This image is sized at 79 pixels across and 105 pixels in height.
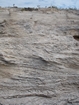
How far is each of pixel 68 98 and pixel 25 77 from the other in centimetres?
117

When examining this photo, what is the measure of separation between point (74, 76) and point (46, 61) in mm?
812

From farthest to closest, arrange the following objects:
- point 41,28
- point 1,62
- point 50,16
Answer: point 50,16 < point 41,28 < point 1,62

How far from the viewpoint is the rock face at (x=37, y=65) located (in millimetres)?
4812

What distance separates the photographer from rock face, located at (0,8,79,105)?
4812mm

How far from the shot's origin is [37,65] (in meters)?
4.92

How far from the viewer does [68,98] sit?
194 inches

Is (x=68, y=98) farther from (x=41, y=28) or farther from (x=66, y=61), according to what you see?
(x=41, y=28)

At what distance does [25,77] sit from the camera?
4.83 m

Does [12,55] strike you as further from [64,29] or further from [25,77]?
[64,29]

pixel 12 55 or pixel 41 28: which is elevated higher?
pixel 41 28

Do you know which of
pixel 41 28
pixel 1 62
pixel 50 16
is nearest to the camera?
pixel 1 62

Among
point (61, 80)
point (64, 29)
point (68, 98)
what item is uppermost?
point (64, 29)

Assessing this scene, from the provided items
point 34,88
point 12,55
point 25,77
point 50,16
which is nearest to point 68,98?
point 34,88

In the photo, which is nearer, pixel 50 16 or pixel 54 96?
pixel 54 96
